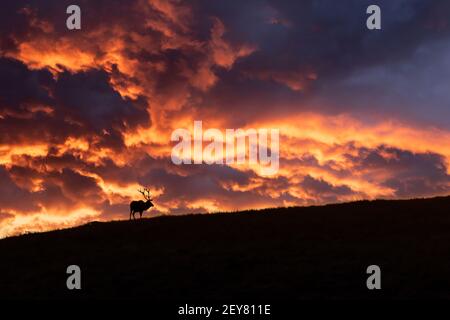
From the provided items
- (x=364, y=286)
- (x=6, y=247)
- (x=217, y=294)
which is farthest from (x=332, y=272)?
(x=6, y=247)

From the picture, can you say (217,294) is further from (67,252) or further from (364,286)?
(67,252)

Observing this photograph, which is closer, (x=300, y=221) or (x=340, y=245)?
(x=340, y=245)

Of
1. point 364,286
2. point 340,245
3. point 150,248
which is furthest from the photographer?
point 150,248

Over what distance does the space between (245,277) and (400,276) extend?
6.30 meters

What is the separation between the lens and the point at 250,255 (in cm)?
3022

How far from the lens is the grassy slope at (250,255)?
24.9 metres

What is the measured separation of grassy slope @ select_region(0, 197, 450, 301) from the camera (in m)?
24.9

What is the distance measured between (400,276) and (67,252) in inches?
751

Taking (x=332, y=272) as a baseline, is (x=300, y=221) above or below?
above

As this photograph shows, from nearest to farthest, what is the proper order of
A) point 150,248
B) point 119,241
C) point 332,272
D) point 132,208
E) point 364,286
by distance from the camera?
point 364,286
point 332,272
point 150,248
point 119,241
point 132,208

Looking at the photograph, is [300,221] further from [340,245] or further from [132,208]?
[132,208]
